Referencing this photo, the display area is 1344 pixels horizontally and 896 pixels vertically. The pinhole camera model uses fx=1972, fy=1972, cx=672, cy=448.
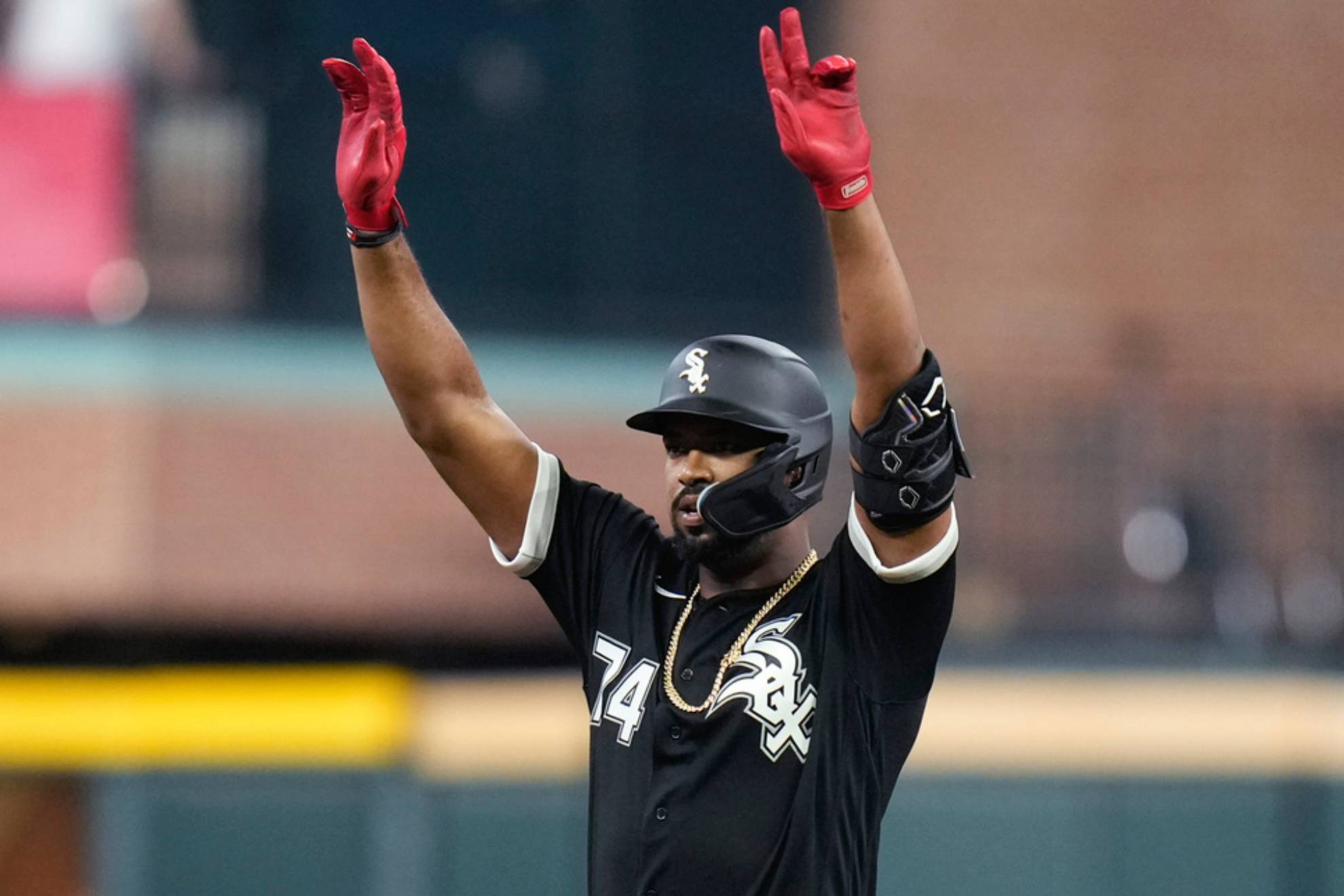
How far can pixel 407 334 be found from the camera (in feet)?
13.2

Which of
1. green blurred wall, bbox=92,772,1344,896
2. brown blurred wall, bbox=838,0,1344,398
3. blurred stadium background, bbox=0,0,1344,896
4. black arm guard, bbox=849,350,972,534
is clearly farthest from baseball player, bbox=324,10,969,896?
brown blurred wall, bbox=838,0,1344,398

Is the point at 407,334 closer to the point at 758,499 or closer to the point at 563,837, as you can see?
the point at 758,499

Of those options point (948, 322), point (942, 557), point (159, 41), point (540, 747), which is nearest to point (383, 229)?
point (942, 557)

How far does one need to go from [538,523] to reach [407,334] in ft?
1.54

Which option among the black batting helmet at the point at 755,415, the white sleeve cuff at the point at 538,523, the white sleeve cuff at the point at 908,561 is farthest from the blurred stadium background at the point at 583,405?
the white sleeve cuff at the point at 908,561

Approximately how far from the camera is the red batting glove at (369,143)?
13.0ft

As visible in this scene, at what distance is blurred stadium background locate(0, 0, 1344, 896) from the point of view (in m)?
9.95

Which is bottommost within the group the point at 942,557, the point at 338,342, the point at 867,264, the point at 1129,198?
the point at 942,557

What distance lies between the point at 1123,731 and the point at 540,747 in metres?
3.02

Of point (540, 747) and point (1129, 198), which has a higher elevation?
point (1129, 198)

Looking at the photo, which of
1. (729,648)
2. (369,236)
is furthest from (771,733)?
(369,236)

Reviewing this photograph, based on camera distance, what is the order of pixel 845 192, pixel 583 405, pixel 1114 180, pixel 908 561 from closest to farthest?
pixel 845 192 → pixel 908 561 → pixel 583 405 → pixel 1114 180

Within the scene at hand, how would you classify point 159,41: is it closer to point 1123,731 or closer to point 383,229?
point 1123,731

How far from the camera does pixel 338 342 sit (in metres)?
11.4
